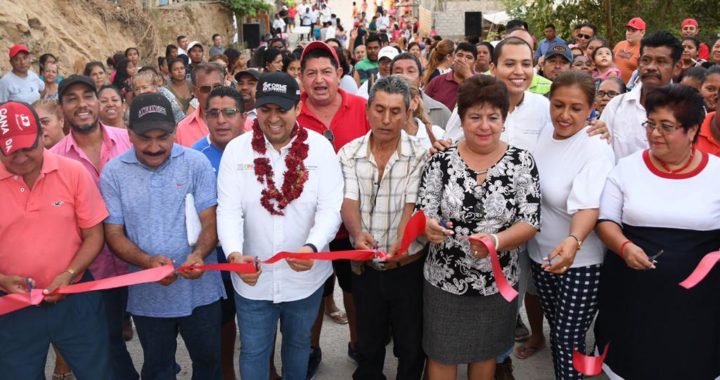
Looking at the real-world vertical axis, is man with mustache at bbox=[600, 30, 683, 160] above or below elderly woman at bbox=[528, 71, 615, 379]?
above

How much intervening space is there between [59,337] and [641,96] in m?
4.31

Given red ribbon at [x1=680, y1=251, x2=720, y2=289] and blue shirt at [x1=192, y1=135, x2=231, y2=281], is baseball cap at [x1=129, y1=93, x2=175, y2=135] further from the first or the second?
red ribbon at [x1=680, y1=251, x2=720, y2=289]

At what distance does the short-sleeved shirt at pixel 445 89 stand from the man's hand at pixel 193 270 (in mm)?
3906

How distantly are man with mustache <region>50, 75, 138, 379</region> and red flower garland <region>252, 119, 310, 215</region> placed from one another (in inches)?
49.1

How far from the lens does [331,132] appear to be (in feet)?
14.5

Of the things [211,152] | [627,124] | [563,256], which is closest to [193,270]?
[211,152]

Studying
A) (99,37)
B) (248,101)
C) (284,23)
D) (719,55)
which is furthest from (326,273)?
(284,23)

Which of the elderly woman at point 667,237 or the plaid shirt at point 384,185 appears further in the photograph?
the plaid shirt at point 384,185

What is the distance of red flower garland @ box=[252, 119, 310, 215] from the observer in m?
3.57

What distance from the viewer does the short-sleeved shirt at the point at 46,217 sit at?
3355mm

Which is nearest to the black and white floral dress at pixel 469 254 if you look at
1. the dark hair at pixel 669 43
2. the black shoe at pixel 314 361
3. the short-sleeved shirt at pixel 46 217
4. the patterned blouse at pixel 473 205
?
the patterned blouse at pixel 473 205

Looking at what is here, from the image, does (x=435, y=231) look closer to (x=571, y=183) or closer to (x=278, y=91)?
(x=571, y=183)

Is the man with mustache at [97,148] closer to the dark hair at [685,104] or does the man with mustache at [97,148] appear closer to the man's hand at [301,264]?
the man's hand at [301,264]

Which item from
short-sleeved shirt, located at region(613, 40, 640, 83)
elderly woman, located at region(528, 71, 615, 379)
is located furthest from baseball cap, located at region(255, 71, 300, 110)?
short-sleeved shirt, located at region(613, 40, 640, 83)
